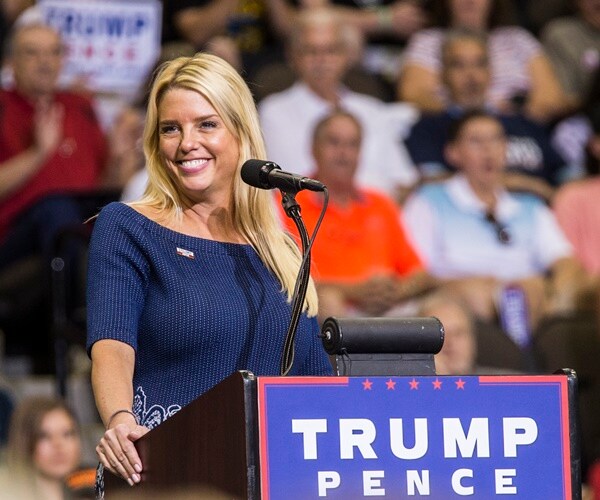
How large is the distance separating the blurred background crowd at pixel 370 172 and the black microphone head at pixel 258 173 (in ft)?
7.83

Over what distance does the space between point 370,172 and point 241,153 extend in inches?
150

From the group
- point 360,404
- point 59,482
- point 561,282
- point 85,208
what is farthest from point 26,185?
point 360,404

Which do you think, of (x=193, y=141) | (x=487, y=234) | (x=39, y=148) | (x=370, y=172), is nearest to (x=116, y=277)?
(x=193, y=141)

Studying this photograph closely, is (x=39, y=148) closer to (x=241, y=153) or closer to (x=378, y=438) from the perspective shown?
(x=241, y=153)

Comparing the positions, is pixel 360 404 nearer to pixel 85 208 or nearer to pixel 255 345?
Answer: pixel 255 345

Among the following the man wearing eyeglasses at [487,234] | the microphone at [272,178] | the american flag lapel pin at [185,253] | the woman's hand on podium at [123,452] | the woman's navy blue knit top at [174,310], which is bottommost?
the man wearing eyeglasses at [487,234]

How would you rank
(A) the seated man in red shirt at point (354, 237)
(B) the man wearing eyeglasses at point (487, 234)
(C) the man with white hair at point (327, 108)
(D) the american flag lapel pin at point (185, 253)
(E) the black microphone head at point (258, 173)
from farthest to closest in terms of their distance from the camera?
(C) the man with white hair at point (327, 108)
(B) the man wearing eyeglasses at point (487, 234)
(A) the seated man in red shirt at point (354, 237)
(D) the american flag lapel pin at point (185, 253)
(E) the black microphone head at point (258, 173)

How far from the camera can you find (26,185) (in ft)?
18.3

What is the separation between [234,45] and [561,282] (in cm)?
191

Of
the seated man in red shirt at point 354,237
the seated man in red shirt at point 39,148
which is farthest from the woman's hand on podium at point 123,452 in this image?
the seated man in red shirt at point 354,237

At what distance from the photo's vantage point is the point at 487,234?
6.16 m

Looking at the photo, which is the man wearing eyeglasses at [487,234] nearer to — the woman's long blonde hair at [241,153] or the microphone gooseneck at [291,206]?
the woman's long blonde hair at [241,153]

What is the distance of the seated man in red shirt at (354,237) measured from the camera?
5566 mm

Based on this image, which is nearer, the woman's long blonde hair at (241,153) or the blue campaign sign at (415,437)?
the blue campaign sign at (415,437)
